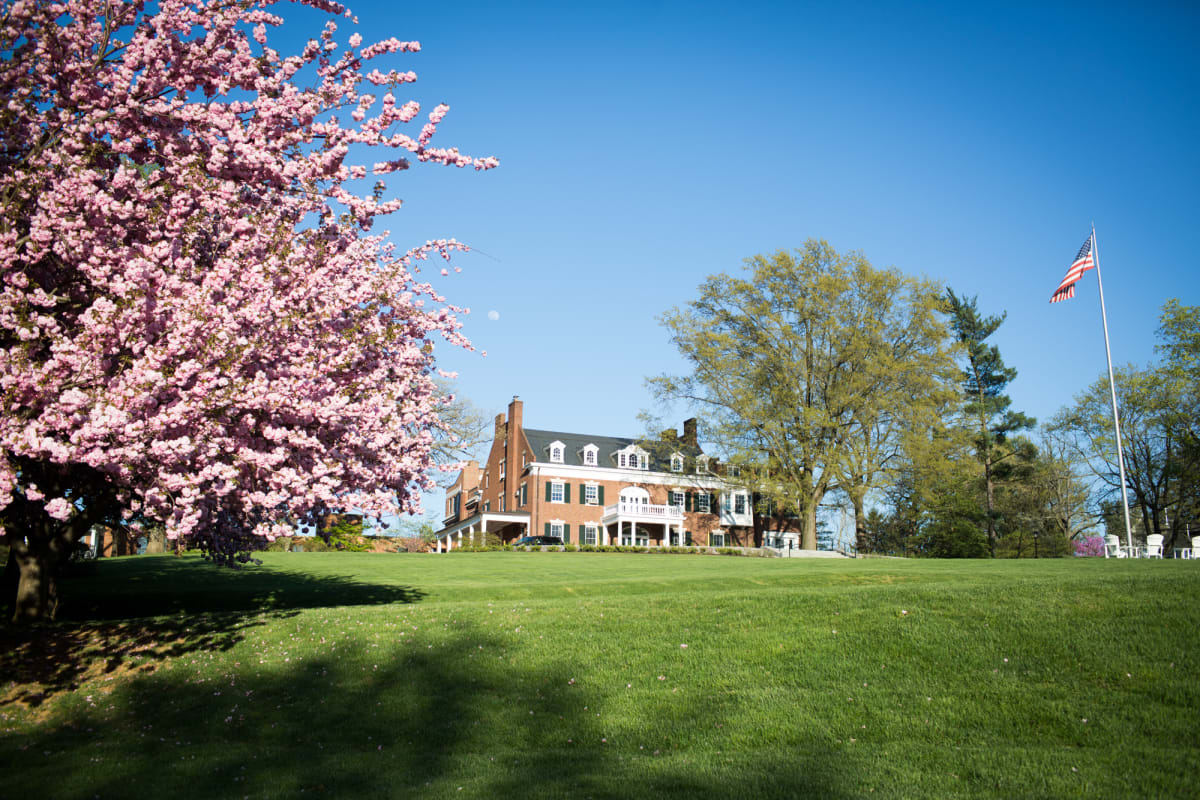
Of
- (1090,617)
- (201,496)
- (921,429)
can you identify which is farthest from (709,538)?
(201,496)

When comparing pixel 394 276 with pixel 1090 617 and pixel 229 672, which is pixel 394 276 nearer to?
pixel 229 672

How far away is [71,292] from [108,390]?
8.60ft

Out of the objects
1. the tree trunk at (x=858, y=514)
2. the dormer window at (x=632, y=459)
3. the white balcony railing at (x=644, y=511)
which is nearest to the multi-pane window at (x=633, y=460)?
the dormer window at (x=632, y=459)

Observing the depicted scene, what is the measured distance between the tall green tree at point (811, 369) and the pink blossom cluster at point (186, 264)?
28.6 m

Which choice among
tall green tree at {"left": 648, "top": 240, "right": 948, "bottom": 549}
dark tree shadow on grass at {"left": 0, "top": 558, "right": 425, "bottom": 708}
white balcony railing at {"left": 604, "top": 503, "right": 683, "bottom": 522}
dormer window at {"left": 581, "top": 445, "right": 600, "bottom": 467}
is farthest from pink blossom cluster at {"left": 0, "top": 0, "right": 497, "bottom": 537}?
dormer window at {"left": 581, "top": 445, "right": 600, "bottom": 467}

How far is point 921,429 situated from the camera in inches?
1433

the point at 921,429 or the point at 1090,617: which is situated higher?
the point at 921,429

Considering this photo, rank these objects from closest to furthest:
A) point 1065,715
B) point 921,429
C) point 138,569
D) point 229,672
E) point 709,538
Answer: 1. point 1065,715
2. point 229,672
3. point 138,569
4. point 921,429
5. point 709,538

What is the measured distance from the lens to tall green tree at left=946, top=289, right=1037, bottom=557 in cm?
5206

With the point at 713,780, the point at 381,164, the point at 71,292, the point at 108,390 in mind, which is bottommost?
the point at 713,780

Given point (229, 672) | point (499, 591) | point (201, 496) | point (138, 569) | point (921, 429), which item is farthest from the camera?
point (921, 429)

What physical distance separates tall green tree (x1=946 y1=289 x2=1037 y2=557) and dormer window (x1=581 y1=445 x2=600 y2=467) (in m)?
24.2

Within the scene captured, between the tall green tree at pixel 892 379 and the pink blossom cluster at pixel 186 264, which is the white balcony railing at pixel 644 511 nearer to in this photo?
the tall green tree at pixel 892 379

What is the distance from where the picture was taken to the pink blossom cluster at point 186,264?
9117 mm
